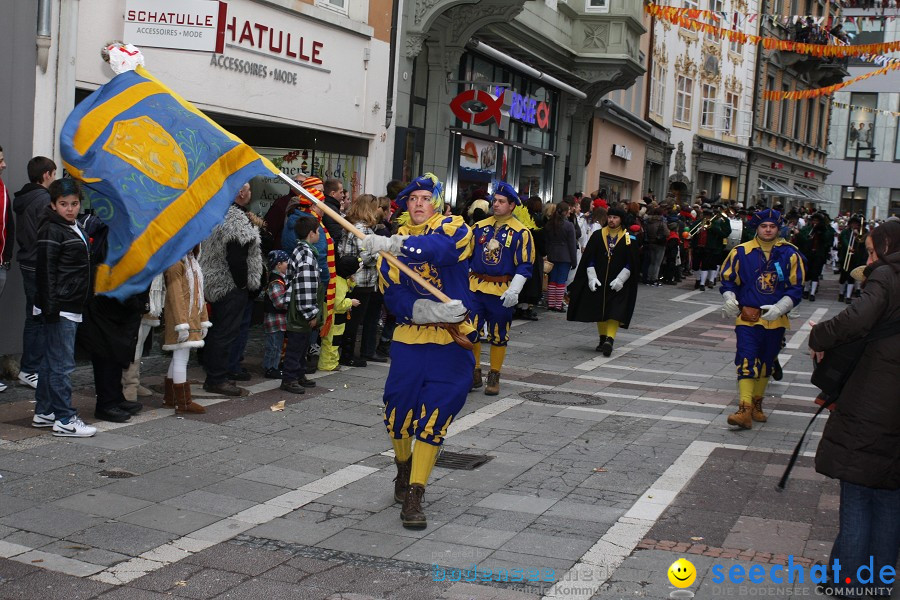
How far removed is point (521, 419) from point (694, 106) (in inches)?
1294

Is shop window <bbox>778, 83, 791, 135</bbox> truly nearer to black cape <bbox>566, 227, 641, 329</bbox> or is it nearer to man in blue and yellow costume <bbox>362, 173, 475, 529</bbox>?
black cape <bbox>566, 227, 641, 329</bbox>

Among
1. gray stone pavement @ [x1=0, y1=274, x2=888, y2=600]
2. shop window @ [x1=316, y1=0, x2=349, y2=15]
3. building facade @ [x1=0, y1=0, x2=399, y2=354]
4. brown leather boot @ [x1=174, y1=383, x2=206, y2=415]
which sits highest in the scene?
shop window @ [x1=316, y1=0, x2=349, y2=15]

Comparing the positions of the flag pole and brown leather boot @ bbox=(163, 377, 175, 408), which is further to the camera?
brown leather boot @ bbox=(163, 377, 175, 408)

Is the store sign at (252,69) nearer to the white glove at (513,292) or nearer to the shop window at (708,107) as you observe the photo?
the white glove at (513,292)

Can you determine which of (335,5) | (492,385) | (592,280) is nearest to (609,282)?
(592,280)

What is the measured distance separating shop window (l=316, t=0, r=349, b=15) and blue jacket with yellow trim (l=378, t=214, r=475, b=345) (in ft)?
30.2

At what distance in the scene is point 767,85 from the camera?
47125 mm

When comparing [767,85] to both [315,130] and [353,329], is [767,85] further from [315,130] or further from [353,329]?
[353,329]

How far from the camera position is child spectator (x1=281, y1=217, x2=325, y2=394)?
→ 10.2 m

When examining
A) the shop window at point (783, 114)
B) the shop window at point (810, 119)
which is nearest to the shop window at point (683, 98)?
the shop window at point (783, 114)

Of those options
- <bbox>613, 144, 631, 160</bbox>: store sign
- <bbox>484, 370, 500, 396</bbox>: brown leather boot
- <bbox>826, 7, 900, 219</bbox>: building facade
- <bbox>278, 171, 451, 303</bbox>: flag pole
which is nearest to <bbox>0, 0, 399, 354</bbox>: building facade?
<bbox>484, 370, 500, 396</bbox>: brown leather boot

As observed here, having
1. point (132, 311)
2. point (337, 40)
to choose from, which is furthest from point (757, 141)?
point (132, 311)

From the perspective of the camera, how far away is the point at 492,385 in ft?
35.7

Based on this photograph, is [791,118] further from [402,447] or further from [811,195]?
[402,447]
